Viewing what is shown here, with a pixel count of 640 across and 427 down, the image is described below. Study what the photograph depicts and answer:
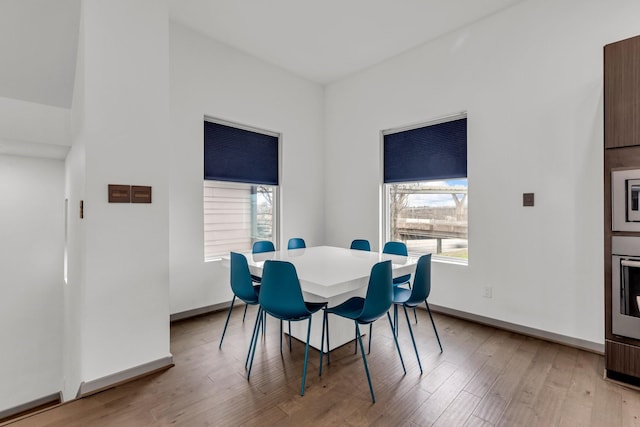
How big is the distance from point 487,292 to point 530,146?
1570 mm

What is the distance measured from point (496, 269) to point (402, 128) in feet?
6.85

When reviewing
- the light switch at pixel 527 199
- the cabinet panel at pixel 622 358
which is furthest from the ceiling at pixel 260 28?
the cabinet panel at pixel 622 358

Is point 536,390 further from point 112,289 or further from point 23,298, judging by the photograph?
point 23,298

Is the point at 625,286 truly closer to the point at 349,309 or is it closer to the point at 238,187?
the point at 349,309

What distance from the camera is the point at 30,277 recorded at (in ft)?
13.0

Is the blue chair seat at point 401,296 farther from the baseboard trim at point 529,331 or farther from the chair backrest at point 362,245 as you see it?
the baseboard trim at point 529,331

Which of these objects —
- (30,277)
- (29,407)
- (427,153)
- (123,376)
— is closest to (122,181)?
(123,376)

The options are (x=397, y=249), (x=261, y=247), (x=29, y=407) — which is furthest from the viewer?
(x=29, y=407)

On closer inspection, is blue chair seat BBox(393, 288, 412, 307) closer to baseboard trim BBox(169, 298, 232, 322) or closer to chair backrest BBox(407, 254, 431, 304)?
chair backrest BBox(407, 254, 431, 304)

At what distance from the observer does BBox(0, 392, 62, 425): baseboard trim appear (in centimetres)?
375

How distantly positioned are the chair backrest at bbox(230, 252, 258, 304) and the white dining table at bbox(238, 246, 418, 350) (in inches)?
3.7

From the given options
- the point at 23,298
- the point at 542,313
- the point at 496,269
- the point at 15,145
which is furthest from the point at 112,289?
the point at 542,313

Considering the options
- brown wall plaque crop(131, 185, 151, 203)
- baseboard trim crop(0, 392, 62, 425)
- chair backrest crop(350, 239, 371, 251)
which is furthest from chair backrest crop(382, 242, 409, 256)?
baseboard trim crop(0, 392, 62, 425)

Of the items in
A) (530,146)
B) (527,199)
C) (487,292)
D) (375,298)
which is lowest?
(487,292)
